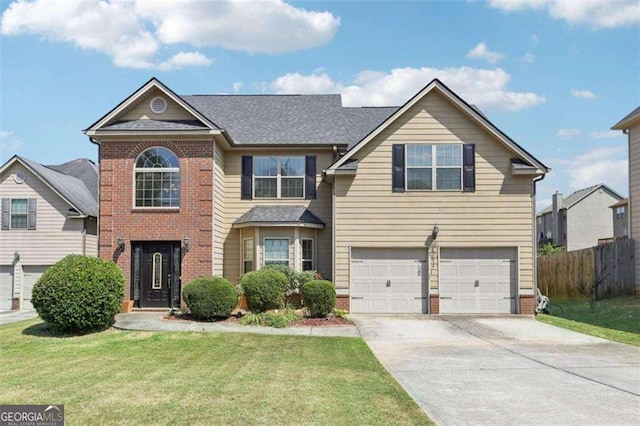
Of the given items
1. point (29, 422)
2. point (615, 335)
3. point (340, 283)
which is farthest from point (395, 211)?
point (29, 422)

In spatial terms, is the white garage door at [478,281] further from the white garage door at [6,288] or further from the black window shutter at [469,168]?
the white garage door at [6,288]

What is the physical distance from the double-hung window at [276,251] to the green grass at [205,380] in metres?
5.48

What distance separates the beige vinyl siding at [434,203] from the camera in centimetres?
1728

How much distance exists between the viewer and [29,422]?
671 centimetres

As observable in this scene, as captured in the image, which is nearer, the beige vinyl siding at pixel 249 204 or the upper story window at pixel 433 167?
the upper story window at pixel 433 167

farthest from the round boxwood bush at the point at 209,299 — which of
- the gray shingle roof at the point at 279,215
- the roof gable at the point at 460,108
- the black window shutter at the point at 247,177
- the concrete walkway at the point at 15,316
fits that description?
the concrete walkway at the point at 15,316

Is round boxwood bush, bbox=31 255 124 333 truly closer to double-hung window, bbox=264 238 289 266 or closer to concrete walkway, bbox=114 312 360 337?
concrete walkway, bbox=114 312 360 337

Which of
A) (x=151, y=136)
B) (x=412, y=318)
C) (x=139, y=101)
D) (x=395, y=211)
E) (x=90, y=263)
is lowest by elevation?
(x=412, y=318)

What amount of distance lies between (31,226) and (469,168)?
17.8 metres

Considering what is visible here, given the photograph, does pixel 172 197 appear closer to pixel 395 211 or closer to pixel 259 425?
pixel 395 211

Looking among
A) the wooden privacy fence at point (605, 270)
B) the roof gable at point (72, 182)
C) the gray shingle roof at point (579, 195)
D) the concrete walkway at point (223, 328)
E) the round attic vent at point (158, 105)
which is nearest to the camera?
the concrete walkway at point (223, 328)

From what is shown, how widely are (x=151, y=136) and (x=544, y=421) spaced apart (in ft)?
47.9

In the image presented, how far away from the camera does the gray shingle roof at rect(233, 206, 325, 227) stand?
1818cm

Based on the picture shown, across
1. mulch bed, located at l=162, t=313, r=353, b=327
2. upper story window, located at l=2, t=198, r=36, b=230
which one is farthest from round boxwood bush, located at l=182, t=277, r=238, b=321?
upper story window, located at l=2, t=198, r=36, b=230
